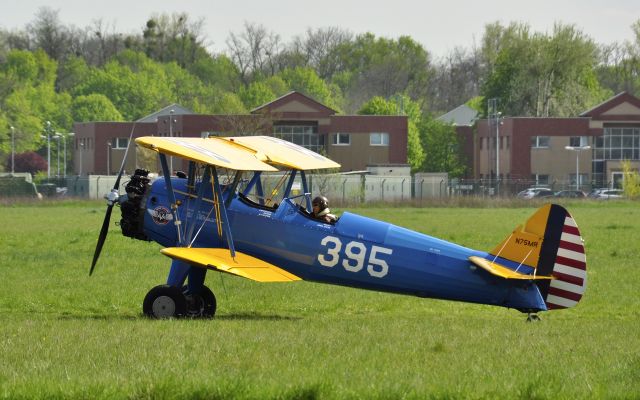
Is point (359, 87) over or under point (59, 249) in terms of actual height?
over

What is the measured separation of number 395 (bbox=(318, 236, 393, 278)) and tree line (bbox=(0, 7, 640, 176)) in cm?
8858

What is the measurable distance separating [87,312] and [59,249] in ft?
39.8

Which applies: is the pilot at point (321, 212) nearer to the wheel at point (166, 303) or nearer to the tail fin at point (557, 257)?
the wheel at point (166, 303)

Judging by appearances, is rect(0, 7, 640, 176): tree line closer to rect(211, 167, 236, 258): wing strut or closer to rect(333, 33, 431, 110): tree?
rect(333, 33, 431, 110): tree

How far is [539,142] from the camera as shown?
316 feet

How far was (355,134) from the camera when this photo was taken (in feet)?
318

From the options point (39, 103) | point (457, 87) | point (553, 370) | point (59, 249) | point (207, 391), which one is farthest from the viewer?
point (457, 87)

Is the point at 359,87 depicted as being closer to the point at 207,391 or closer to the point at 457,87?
the point at 457,87

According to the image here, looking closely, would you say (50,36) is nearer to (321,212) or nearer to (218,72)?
(218,72)

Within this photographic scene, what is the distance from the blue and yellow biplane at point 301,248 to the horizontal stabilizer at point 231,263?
19 mm

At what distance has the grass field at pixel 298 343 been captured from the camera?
10.3 m

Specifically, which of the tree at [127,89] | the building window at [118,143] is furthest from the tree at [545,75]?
the tree at [127,89]

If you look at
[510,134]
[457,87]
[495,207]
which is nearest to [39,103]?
[457,87]

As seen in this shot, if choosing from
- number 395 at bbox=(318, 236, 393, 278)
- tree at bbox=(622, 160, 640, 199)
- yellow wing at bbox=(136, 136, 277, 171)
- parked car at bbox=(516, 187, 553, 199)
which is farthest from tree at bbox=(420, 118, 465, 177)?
number 395 at bbox=(318, 236, 393, 278)
